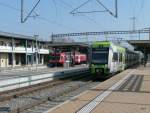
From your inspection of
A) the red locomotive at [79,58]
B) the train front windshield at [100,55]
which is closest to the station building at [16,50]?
the red locomotive at [79,58]

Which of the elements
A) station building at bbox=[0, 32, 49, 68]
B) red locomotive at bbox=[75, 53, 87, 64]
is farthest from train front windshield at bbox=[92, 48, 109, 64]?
red locomotive at bbox=[75, 53, 87, 64]

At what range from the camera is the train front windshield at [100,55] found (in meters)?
31.0

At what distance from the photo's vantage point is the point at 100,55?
31.3 meters

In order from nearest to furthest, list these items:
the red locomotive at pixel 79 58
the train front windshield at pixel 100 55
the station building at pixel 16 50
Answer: the train front windshield at pixel 100 55, the station building at pixel 16 50, the red locomotive at pixel 79 58

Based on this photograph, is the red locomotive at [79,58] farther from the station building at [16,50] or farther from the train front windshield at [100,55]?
the train front windshield at [100,55]

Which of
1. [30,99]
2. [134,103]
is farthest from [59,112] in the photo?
[30,99]

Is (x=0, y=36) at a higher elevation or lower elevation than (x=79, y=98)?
higher

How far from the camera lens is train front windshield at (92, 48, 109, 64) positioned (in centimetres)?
3105

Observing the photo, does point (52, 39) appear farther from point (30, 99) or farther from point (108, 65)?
point (30, 99)

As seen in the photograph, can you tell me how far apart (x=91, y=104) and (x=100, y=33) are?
69893mm

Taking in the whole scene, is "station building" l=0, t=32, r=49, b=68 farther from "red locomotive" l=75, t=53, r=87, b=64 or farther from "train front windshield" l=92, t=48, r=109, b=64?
"train front windshield" l=92, t=48, r=109, b=64

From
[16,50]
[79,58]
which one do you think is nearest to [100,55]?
[16,50]

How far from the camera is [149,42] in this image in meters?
62.2

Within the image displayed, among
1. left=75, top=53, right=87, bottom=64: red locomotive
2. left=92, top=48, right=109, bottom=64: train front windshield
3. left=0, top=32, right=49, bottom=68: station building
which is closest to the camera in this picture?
left=92, top=48, right=109, bottom=64: train front windshield
